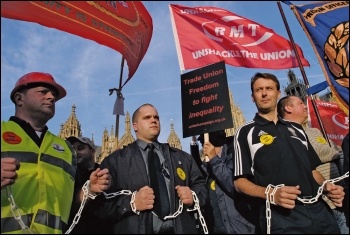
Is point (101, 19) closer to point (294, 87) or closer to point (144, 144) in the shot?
point (144, 144)

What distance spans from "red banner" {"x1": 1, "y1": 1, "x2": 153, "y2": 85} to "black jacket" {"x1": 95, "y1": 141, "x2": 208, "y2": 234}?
4.76 ft

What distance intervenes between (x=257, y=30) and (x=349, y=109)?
13.1 feet

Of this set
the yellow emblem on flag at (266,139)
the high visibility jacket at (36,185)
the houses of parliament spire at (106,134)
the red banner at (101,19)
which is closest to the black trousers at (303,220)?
the yellow emblem on flag at (266,139)

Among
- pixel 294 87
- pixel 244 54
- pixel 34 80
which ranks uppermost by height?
pixel 294 87

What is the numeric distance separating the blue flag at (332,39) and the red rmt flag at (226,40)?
5.89 feet

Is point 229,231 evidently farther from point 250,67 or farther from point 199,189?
point 250,67

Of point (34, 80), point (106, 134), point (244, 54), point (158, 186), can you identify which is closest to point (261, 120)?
point (158, 186)

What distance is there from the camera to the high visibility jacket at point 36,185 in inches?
114

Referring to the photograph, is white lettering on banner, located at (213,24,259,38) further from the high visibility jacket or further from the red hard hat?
the high visibility jacket

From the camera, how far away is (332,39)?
459 centimetres

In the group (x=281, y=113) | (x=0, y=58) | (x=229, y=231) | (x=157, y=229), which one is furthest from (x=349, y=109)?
(x=0, y=58)

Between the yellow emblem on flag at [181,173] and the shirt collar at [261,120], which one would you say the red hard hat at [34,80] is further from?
the shirt collar at [261,120]

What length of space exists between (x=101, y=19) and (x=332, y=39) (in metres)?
3.10

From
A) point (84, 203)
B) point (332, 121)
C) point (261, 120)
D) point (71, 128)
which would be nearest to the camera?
point (84, 203)
